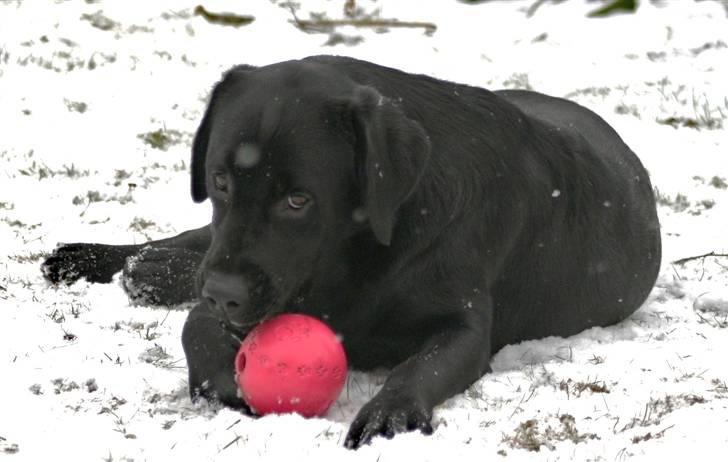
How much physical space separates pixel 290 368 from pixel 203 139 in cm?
106

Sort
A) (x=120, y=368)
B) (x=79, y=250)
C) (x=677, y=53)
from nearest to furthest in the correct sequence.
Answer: (x=120, y=368)
(x=79, y=250)
(x=677, y=53)

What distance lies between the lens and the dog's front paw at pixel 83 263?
518 centimetres

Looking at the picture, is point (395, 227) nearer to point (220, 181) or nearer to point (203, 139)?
point (220, 181)

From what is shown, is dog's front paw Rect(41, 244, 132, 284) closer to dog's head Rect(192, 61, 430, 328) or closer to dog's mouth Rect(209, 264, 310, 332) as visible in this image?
dog's head Rect(192, 61, 430, 328)

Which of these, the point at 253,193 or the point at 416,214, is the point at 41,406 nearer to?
the point at 253,193

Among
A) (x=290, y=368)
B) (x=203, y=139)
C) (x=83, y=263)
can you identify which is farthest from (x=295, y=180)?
(x=83, y=263)

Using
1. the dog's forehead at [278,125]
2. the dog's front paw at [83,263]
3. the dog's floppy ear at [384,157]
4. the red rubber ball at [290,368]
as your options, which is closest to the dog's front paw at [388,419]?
the red rubber ball at [290,368]

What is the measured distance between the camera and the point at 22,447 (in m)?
3.26

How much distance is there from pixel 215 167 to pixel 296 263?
0.41 meters

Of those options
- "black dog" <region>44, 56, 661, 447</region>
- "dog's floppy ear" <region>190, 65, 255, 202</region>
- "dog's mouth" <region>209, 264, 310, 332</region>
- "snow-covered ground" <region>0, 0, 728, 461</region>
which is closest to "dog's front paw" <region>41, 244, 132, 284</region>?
"snow-covered ground" <region>0, 0, 728, 461</region>

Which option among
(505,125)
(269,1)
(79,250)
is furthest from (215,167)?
(269,1)

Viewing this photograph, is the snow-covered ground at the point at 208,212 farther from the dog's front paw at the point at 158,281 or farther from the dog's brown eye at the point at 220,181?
the dog's brown eye at the point at 220,181

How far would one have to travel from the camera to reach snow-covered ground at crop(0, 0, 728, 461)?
3416 millimetres

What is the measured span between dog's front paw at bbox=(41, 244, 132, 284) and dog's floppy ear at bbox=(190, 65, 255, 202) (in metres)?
1.02
